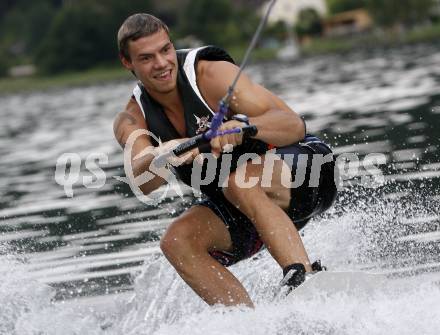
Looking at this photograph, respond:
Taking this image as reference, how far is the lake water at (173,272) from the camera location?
6.81 m

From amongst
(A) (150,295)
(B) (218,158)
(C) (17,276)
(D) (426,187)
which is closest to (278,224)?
(B) (218,158)

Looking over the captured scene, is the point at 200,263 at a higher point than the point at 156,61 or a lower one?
lower

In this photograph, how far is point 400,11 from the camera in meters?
101

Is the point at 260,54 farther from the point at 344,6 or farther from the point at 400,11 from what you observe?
the point at 344,6

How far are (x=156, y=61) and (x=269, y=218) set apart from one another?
3.80 ft

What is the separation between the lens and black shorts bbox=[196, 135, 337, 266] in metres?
7.92

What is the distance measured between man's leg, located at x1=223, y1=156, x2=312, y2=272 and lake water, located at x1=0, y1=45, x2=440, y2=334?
0.34 metres

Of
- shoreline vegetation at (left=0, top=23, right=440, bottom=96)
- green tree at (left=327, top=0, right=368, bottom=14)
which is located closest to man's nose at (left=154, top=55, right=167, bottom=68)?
shoreline vegetation at (left=0, top=23, right=440, bottom=96)

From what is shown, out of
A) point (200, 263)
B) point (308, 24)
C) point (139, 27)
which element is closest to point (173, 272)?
point (200, 263)

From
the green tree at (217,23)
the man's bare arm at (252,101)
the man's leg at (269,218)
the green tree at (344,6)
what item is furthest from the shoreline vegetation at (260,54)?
the man's leg at (269,218)

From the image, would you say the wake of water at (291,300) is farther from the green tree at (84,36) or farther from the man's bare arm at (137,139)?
the green tree at (84,36)

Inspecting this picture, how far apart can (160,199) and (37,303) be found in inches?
223

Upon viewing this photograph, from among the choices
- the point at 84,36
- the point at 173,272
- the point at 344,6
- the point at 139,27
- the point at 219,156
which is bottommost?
the point at 344,6

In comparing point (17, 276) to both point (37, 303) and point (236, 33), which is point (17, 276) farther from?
point (236, 33)
